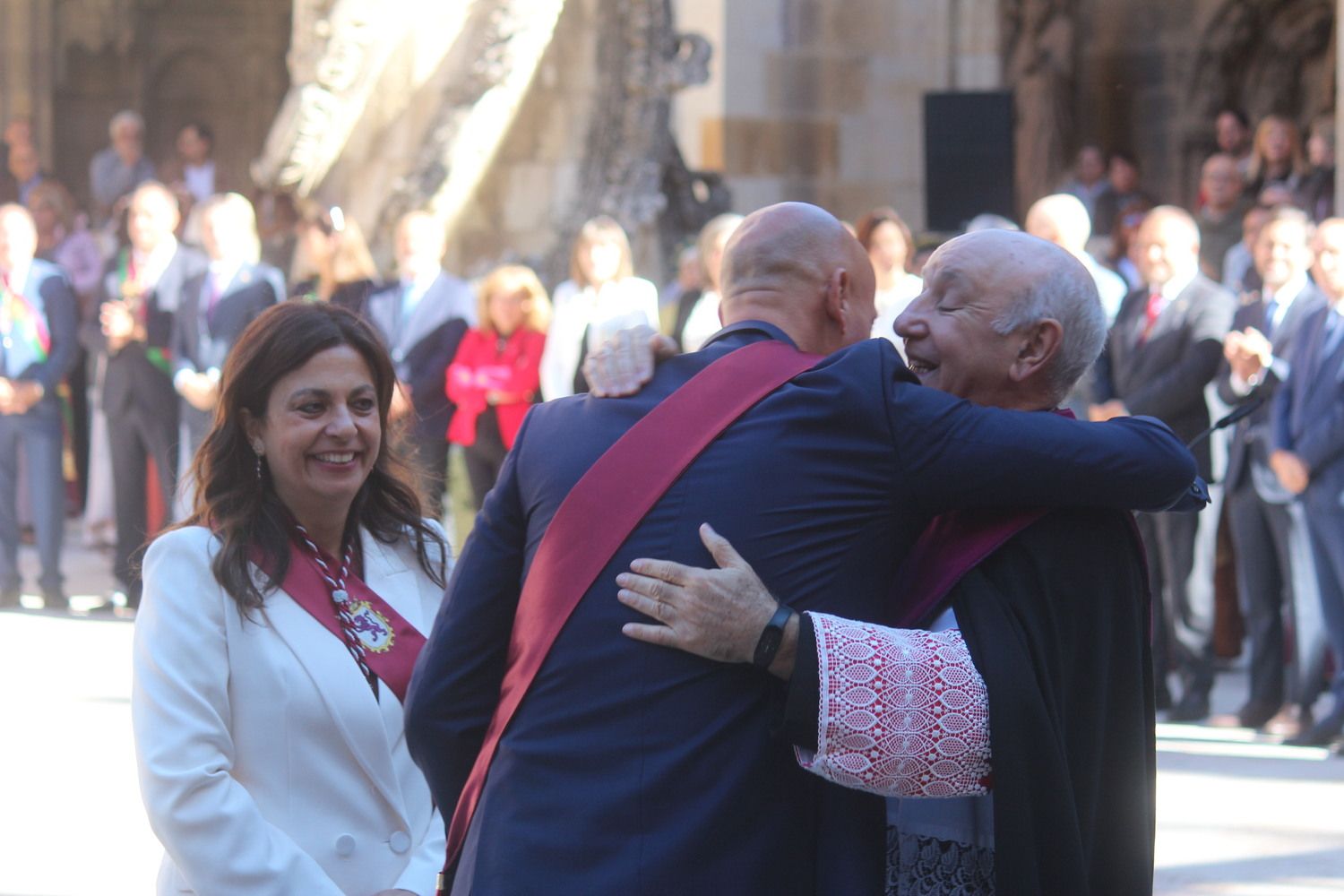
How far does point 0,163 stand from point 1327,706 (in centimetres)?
1192

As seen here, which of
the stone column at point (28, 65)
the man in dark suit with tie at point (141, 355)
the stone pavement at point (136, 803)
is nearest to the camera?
the stone pavement at point (136, 803)

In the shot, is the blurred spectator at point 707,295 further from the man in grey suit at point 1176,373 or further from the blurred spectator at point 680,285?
the man in grey suit at point 1176,373

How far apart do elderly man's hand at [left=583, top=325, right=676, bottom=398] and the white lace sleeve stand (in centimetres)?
43

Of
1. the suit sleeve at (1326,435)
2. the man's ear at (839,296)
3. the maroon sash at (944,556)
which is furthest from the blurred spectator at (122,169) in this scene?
the maroon sash at (944,556)

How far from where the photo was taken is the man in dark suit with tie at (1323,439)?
7.70m

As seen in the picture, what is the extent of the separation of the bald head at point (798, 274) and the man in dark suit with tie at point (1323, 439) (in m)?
5.32

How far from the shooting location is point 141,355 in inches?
413

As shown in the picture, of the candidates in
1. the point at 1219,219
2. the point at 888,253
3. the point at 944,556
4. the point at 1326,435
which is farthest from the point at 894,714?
the point at 1219,219

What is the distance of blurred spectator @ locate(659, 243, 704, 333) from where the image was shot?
33.8 ft

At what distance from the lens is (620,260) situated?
32.2 feet

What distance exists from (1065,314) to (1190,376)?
5.35 m

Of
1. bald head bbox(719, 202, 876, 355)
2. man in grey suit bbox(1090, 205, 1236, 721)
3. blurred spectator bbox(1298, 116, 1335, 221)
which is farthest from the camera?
blurred spectator bbox(1298, 116, 1335, 221)

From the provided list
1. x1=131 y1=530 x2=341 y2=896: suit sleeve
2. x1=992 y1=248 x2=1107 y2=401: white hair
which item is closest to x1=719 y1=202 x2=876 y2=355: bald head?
x1=992 y1=248 x2=1107 y2=401: white hair

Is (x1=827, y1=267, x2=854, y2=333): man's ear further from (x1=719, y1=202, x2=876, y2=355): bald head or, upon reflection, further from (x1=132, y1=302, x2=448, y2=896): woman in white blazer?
(x1=132, y1=302, x2=448, y2=896): woman in white blazer
